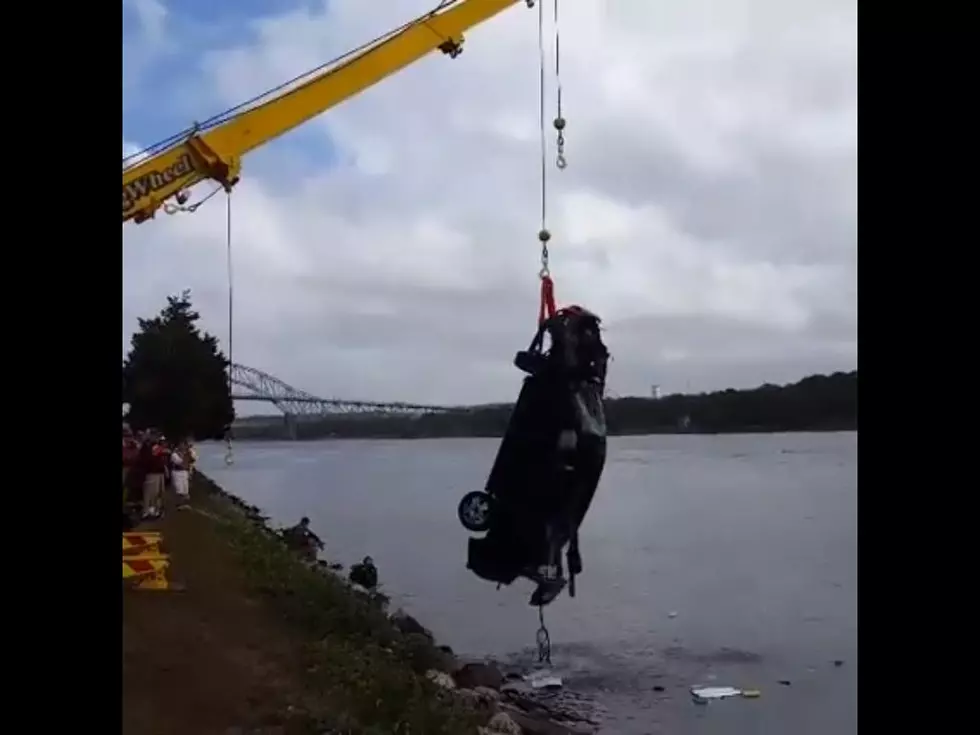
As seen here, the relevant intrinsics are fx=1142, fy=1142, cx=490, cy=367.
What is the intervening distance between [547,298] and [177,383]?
13087 millimetres

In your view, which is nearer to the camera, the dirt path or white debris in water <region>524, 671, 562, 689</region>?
the dirt path

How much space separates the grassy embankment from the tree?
15.5ft

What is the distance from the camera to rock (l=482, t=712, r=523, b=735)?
886cm

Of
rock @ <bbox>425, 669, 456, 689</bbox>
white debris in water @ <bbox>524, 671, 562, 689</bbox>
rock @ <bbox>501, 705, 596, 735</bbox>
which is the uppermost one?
rock @ <bbox>425, 669, 456, 689</bbox>

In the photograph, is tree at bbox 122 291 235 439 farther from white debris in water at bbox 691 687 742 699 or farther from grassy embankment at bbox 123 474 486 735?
white debris in water at bbox 691 687 742 699

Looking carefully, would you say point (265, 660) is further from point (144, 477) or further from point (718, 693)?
point (718, 693)

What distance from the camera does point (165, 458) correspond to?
43.3 feet

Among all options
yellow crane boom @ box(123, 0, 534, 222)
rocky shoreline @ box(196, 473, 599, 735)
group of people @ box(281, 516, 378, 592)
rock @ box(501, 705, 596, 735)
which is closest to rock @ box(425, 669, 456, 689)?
rocky shoreline @ box(196, 473, 599, 735)

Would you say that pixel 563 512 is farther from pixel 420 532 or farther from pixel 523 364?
pixel 420 532

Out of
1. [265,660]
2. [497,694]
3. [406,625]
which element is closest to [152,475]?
[406,625]
